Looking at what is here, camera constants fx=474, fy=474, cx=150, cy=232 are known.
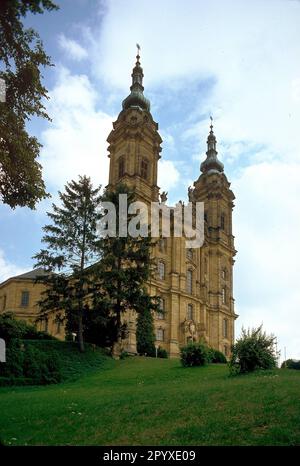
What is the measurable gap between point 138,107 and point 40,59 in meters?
42.2

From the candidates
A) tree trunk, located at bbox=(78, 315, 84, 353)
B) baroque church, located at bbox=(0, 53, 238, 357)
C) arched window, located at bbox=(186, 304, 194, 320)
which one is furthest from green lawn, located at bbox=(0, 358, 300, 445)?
arched window, located at bbox=(186, 304, 194, 320)

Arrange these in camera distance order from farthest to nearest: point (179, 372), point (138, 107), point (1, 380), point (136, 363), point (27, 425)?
point (138, 107) < point (136, 363) < point (179, 372) < point (1, 380) < point (27, 425)

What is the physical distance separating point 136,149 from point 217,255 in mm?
19086

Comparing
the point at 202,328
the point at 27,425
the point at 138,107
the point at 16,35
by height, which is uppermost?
the point at 138,107

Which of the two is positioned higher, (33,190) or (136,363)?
(33,190)

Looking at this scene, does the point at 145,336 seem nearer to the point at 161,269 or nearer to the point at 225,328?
the point at 161,269

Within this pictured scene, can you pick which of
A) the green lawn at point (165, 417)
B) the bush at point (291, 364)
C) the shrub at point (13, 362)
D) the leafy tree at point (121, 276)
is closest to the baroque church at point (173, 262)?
the leafy tree at point (121, 276)

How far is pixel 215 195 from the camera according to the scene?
2665 inches

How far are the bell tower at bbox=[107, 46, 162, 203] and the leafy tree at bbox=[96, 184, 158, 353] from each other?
58.8 ft

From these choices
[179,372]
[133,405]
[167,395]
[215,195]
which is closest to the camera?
[133,405]

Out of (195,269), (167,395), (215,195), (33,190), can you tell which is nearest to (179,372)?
(167,395)

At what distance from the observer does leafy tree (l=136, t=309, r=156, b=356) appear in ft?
145

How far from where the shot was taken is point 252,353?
20750 mm

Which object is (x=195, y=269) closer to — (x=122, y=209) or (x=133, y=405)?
(x=122, y=209)
